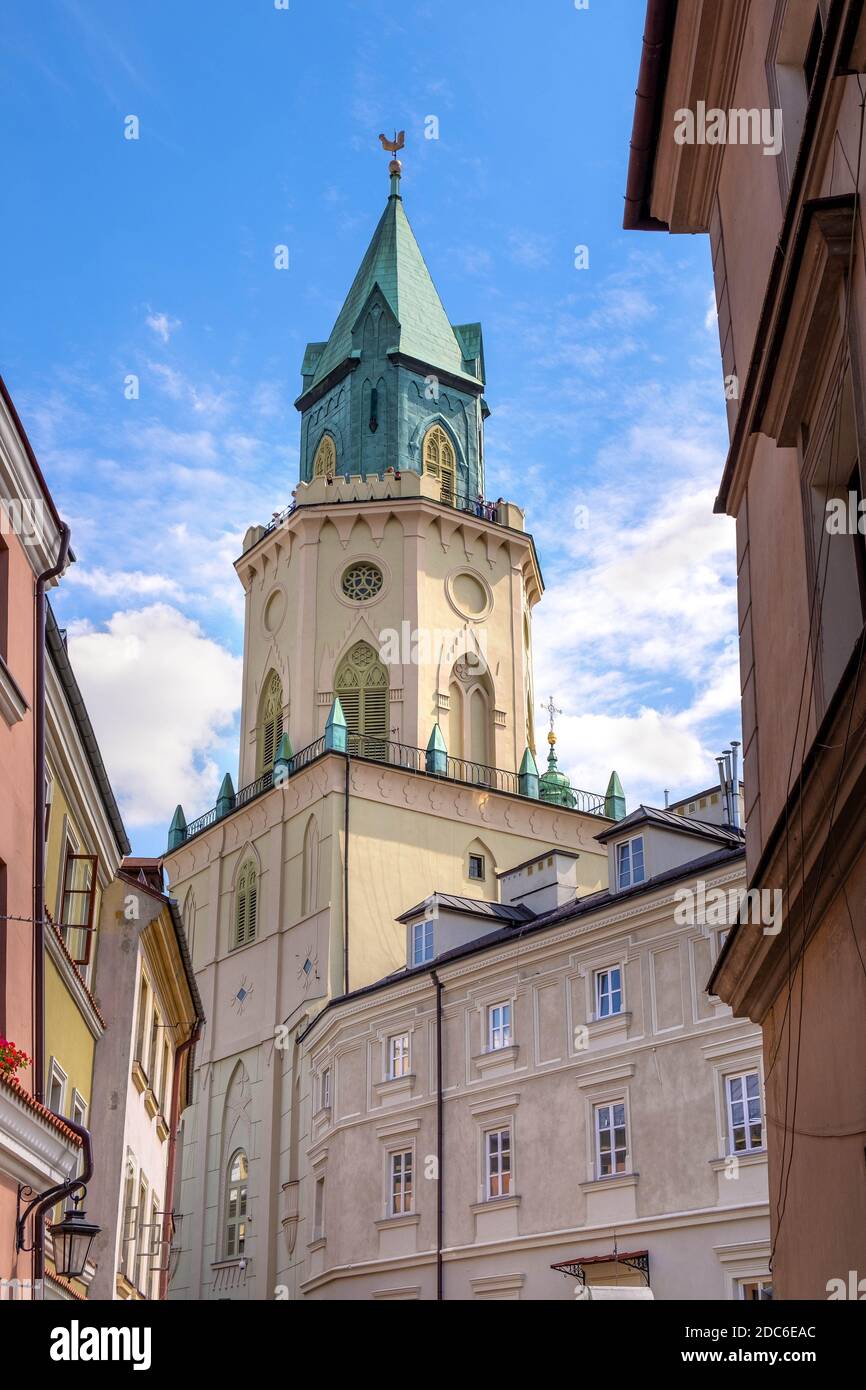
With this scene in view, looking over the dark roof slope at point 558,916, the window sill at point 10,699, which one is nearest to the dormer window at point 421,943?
the dark roof slope at point 558,916

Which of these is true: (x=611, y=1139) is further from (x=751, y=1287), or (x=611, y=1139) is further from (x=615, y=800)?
(x=615, y=800)

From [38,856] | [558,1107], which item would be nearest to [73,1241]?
[38,856]

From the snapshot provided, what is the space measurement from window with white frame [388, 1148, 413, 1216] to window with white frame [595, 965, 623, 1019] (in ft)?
21.6

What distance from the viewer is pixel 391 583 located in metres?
57.7

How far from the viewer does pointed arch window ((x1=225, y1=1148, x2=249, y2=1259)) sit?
160ft

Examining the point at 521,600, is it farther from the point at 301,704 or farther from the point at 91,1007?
the point at 91,1007

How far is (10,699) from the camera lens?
1459cm

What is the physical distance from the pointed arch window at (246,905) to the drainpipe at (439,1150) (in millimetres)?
15548

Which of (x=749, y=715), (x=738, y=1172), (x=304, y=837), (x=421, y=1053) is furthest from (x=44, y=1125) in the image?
(x=304, y=837)

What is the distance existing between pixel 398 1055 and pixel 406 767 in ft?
48.1

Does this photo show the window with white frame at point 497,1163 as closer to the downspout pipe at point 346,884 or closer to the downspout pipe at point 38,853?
the downspout pipe at point 346,884

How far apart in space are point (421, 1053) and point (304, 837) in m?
14.9

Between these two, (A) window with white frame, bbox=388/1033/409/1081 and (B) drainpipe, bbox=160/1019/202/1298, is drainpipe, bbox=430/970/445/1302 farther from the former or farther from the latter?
(B) drainpipe, bbox=160/1019/202/1298

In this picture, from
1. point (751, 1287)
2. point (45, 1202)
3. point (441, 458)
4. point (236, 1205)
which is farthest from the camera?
point (441, 458)
